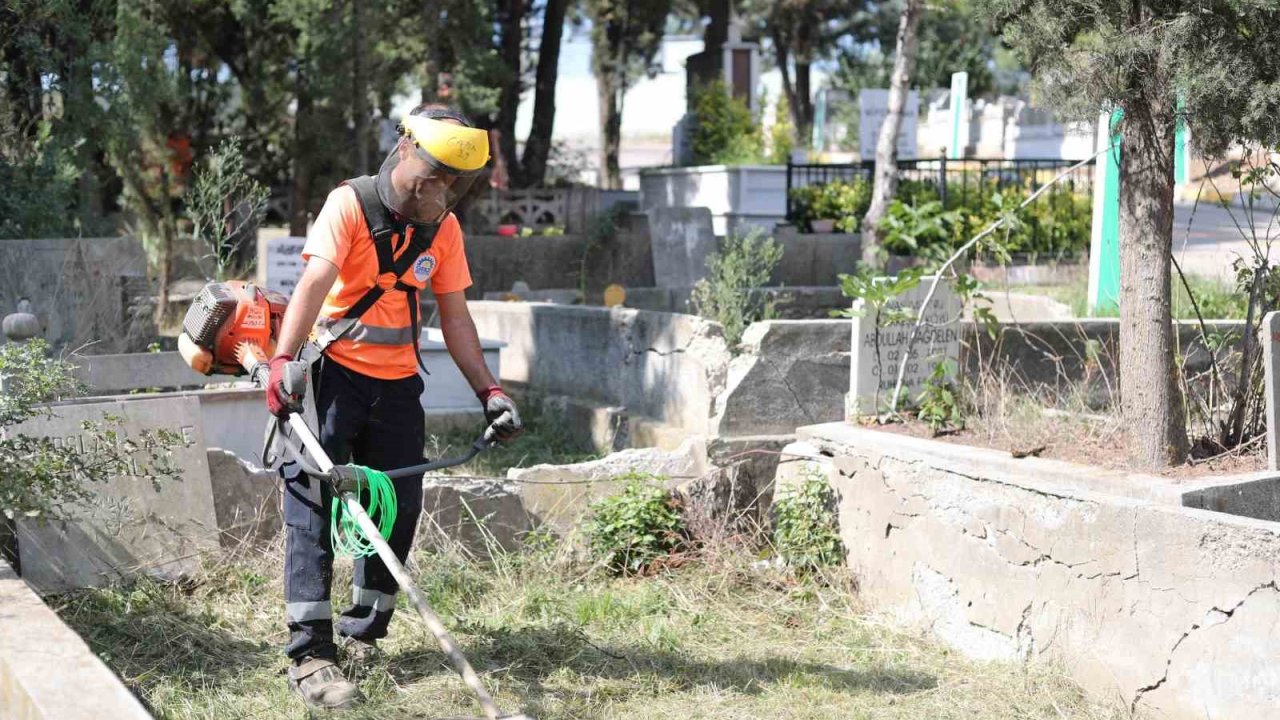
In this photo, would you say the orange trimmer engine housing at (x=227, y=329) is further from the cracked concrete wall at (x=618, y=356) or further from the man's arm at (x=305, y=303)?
the cracked concrete wall at (x=618, y=356)

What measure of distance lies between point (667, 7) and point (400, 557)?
60.0 feet

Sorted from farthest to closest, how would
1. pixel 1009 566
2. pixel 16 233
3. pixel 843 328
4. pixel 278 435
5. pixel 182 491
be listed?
pixel 16 233
pixel 843 328
pixel 182 491
pixel 1009 566
pixel 278 435

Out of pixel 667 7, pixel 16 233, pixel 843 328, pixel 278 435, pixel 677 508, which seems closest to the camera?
pixel 278 435

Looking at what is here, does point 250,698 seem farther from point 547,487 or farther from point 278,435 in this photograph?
point 547,487

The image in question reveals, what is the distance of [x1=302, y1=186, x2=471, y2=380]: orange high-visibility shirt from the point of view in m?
4.39

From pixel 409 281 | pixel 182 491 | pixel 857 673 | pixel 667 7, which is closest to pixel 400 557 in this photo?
pixel 409 281

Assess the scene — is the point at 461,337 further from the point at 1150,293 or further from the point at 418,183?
the point at 1150,293

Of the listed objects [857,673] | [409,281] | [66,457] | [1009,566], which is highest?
[409,281]

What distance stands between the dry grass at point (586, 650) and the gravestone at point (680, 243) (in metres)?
7.49

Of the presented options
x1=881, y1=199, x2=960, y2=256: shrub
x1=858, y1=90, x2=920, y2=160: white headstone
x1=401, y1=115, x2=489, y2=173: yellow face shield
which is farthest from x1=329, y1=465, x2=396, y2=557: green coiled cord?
x1=858, y1=90, x2=920, y2=160: white headstone

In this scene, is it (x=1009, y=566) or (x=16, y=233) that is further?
(x=16, y=233)

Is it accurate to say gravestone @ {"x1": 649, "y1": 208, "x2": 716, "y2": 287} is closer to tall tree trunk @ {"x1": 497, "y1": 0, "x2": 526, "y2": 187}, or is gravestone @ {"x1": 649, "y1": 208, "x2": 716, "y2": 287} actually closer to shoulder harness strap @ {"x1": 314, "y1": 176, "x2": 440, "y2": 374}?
tall tree trunk @ {"x1": 497, "y1": 0, "x2": 526, "y2": 187}

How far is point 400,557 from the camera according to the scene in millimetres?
4758

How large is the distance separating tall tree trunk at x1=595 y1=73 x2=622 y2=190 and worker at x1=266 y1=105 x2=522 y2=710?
1888 centimetres
